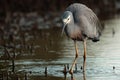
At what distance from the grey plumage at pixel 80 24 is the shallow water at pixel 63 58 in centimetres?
63

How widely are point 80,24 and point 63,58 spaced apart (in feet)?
4.13

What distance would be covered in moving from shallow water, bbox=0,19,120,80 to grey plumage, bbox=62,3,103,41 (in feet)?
2.06

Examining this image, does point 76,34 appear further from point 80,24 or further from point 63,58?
point 63,58

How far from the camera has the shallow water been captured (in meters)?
9.73

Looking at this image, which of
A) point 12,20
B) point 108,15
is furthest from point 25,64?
point 108,15

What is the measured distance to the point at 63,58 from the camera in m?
11.8

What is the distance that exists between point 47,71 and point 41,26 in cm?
955

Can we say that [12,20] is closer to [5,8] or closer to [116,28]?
[5,8]

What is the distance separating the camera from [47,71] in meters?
10.1

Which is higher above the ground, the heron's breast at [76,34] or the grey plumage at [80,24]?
the grey plumage at [80,24]

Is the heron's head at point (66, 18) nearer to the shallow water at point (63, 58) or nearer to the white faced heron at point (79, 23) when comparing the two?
the white faced heron at point (79, 23)

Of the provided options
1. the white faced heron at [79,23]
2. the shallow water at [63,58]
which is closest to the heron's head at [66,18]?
the white faced heron at [79,23]

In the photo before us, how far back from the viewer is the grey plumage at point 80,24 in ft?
34.9

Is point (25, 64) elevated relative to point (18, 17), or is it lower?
lower
